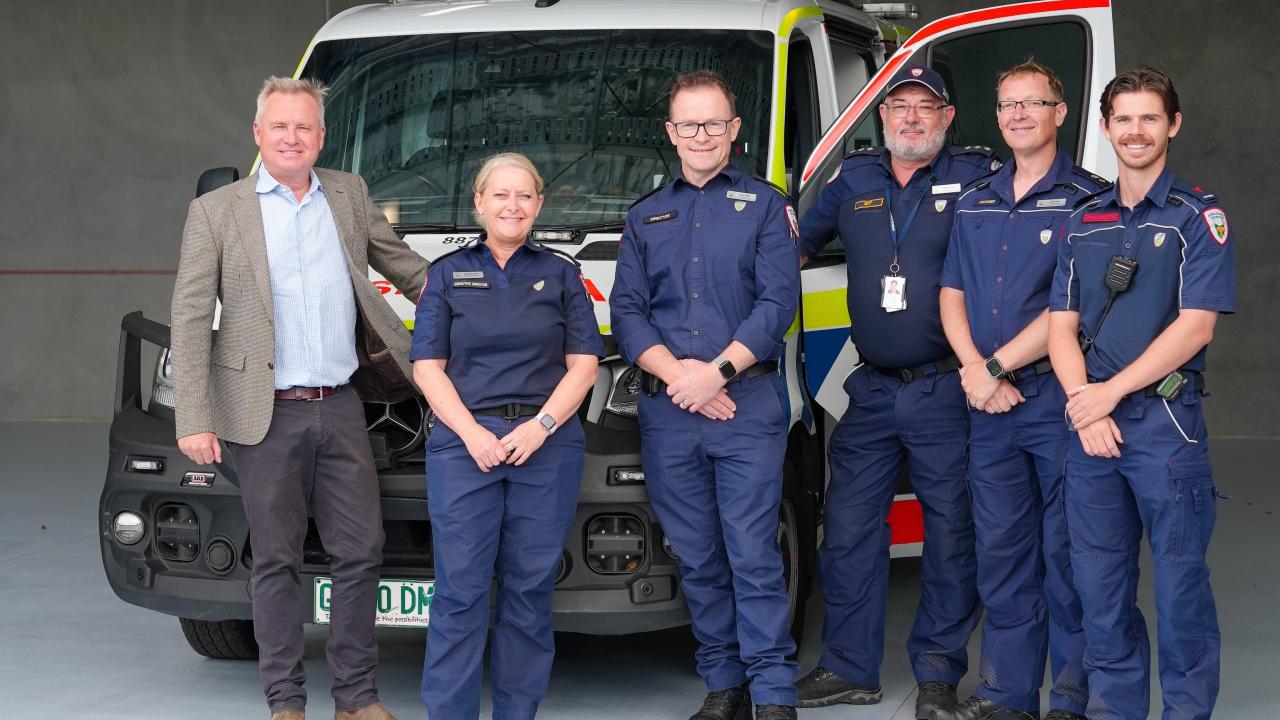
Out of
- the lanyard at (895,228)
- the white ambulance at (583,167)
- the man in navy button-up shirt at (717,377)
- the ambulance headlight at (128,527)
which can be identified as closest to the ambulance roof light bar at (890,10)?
the white ambulance at (583,167)

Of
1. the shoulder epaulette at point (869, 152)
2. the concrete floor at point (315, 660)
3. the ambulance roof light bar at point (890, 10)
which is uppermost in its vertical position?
the ambulance roof light bar at point (890, 10)

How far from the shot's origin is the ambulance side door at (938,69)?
4672 millimetres

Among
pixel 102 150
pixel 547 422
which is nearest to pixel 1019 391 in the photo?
pixel 547 422

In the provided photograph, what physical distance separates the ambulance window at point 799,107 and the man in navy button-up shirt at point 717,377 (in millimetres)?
813

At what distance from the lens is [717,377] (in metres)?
4.19

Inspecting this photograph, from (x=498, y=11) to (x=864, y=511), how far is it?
220 cm

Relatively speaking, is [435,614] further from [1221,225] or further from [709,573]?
[1221,225]

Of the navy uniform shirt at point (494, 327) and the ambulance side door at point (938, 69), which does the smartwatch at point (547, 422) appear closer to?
the navy uniform shirt at point (494, 327)

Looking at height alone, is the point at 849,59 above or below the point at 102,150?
above

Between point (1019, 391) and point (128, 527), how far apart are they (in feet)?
8.60

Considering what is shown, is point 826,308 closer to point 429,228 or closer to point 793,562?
point 793,562

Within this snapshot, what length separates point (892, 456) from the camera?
4637 millimetres

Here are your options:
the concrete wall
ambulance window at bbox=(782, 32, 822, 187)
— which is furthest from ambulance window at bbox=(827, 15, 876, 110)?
the concrete wall

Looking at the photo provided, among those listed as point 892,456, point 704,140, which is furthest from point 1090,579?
point 704,140
